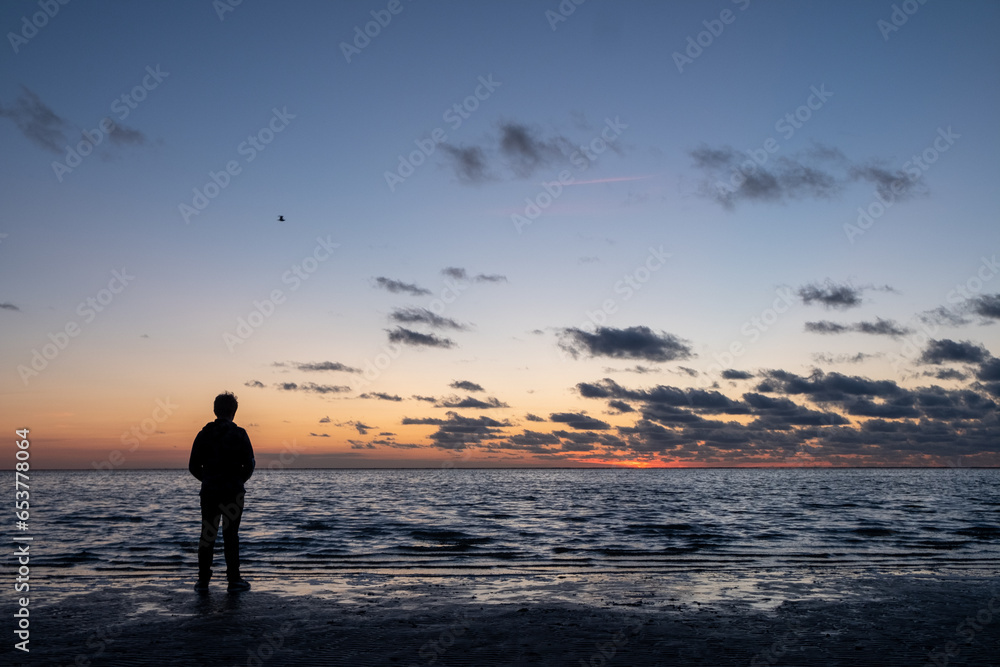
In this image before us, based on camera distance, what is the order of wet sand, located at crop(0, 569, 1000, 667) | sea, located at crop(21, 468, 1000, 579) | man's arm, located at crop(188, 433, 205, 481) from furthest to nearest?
sea, located at crop(21, 468, 1000, 579) → man's arm, located at crop(188, 433, 205, 481) → wet sand, located at crop(0, 569, 1000, 667)

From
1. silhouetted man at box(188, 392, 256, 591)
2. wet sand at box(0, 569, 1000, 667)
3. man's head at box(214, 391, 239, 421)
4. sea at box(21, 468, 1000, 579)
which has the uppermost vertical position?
man's head at box(214, 391, 239, 421)

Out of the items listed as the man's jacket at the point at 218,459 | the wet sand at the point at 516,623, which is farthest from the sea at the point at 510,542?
the man's jacket at the point at 218,459

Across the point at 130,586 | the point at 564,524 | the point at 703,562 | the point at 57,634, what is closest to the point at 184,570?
the point at 130,586

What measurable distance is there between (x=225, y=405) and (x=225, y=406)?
18 mm

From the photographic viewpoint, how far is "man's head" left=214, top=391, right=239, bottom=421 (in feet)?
32.2

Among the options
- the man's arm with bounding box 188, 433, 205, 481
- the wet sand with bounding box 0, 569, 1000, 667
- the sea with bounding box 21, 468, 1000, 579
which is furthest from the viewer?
the sea with bounding box 21, 468, 1000, 579

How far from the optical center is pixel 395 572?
13.4 m

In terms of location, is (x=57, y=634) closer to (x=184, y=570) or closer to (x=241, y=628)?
(x=241, y=628)

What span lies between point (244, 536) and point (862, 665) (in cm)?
1958

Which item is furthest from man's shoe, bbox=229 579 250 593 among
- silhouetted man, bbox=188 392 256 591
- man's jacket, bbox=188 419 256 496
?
man's jacket, bbox=188 419 256 496

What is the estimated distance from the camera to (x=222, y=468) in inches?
380

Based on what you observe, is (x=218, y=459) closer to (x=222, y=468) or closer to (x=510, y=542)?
(x=222, y=468)

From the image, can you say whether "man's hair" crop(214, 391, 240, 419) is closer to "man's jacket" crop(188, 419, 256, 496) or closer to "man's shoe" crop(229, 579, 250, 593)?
"man's jacket" crop(188, 419, 256, 496)

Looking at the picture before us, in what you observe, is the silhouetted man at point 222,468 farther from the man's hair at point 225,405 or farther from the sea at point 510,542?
the sea at point 510,542
